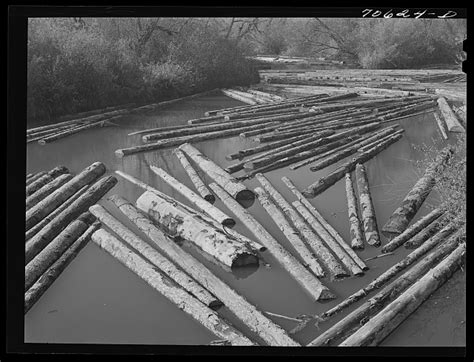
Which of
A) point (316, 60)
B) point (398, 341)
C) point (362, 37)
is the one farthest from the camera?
point (316, 60)

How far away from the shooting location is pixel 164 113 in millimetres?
7371

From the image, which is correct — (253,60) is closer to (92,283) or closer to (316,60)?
(316,60)

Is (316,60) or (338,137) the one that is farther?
(338,137)

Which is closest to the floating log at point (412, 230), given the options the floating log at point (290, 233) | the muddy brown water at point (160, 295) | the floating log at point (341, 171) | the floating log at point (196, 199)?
the muddy brown water at point (160, 295)

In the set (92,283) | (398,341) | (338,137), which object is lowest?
(398,341)

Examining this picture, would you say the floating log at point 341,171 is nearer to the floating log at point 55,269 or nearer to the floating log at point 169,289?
the floating log at point 169,289

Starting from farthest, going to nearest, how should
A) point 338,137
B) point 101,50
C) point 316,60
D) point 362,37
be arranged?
point 338,137 < point 101,50 < point 316,60 < point 362,37

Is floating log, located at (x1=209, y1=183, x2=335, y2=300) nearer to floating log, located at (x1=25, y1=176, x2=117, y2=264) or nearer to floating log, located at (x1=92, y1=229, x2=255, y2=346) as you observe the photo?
floating log, located at (x1=92, y1=229, x2=255, y2=346)

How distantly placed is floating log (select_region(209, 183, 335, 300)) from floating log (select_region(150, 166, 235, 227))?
17 centimetres

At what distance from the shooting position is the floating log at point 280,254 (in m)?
5.17

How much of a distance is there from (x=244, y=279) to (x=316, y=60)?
101 inches

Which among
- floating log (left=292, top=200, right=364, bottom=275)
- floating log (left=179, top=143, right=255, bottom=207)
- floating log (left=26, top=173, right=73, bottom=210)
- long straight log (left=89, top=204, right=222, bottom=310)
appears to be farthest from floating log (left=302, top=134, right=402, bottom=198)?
floating log (left=26, top=173, right=73, bottom=210)

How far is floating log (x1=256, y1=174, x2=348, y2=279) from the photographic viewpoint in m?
5.41

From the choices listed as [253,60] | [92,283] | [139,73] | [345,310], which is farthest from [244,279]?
[139,73]
